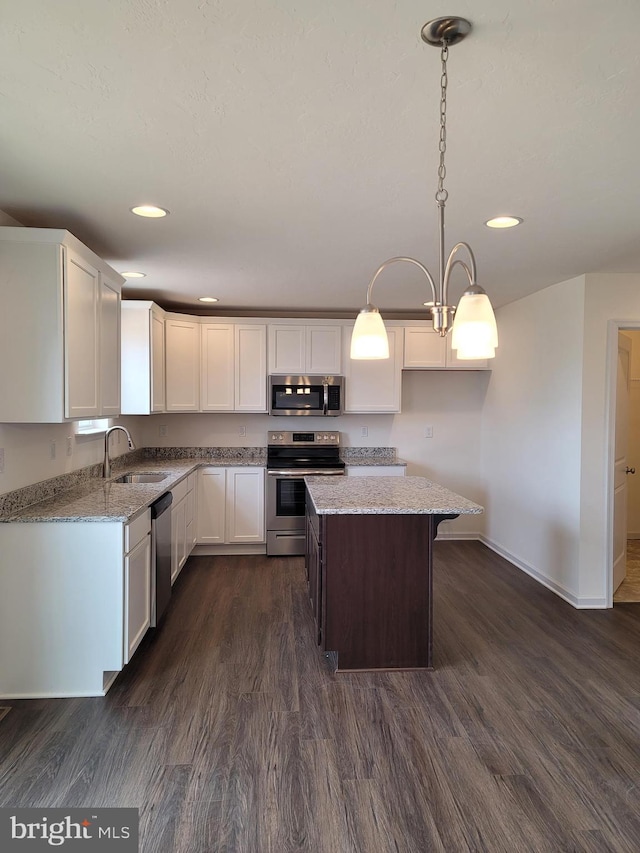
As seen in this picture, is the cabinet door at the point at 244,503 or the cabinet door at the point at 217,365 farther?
the cabinet door at the point at 217,365

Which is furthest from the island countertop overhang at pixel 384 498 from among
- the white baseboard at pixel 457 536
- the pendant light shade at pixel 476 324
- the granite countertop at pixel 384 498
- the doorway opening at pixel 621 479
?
the white baseboard at pixel 457 536

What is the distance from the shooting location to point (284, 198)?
2.41m

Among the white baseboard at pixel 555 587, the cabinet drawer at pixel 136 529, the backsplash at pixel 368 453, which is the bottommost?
the white baseboard at pixel 555 587

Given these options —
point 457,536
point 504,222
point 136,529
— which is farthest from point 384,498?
point 457,536

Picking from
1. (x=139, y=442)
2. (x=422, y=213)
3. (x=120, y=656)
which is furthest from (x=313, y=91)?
(x=139, y=442)

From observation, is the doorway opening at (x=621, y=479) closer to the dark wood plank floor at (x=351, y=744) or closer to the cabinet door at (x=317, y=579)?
the dark wood plank floor at (x=351, y=744)

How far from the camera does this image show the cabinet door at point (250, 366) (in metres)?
5.12

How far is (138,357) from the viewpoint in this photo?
441 centimetres

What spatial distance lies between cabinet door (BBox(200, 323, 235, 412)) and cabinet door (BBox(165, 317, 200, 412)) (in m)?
0.07

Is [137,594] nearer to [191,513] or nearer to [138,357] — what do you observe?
[191,513]

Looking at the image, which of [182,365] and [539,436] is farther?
[182,365]

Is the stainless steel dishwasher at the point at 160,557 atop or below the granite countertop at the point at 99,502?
below

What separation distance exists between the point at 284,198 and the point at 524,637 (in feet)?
9.52

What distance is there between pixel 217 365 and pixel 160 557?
230 centimetres
